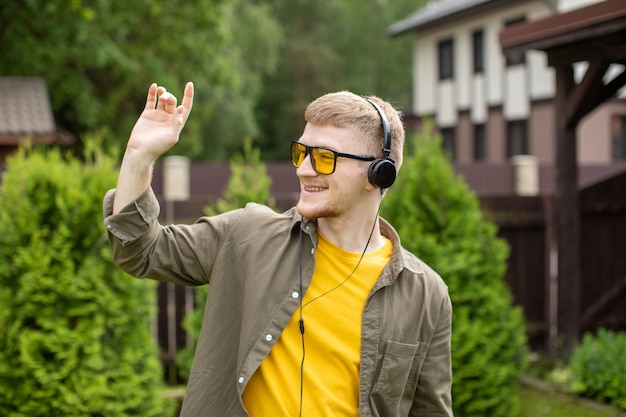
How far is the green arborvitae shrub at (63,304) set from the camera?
5430mm

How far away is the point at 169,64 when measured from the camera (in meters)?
21.8

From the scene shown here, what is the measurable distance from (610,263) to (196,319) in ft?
16.3

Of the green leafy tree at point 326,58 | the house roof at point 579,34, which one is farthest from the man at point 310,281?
the green leafy tree at point 326,58

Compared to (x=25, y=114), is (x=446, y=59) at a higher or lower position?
higher

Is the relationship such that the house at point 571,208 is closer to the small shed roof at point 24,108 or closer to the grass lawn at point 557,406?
the grass lawn at point 557,406

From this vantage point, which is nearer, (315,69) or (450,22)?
(450,22)

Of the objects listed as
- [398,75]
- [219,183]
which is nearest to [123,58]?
[219,183]

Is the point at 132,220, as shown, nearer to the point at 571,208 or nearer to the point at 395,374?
the point at 395,374

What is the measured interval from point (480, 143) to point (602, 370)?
73.7ft

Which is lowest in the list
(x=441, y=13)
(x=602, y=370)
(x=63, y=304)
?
(x=602, y=370)

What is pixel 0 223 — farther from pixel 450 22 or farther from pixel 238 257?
pixel 450 22

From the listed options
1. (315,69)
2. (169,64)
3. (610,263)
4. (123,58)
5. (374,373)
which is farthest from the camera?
(315,69)

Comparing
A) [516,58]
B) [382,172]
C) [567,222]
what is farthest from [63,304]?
[516,58]

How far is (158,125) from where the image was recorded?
2.57 meters
